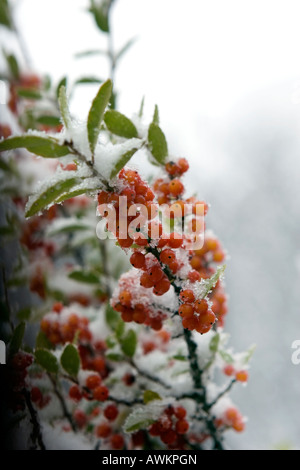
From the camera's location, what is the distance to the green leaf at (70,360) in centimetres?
66

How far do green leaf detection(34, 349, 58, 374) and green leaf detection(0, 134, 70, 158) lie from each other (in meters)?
0.33

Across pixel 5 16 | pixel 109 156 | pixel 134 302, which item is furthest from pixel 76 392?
pixel 5 16

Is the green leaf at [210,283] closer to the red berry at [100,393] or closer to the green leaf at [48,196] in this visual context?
the green leaf at [48,196]

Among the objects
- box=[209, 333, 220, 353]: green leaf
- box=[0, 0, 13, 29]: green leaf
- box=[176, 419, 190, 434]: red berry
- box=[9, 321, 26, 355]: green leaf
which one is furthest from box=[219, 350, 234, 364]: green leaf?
box=[0, 0, 13, 29]: green leaf

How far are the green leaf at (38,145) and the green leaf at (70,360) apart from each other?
1.07 feet

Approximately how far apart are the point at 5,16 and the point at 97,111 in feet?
4.11

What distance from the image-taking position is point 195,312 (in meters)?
0.49

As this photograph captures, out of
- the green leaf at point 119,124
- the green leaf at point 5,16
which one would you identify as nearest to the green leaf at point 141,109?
the green leaf at point 119,124

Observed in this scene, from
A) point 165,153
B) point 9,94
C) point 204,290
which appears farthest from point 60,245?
point 204,290

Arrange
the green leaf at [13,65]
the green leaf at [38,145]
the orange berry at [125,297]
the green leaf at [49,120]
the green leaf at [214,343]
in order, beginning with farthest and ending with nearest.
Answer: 1. the green leaf at [13,65]
2. the green leaf at [49,120]
3. the green leaf at [214,343]
4. the orange berry at [125,297]
5. the green leaf at [38,145]

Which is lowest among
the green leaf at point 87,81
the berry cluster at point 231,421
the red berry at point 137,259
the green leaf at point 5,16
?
the berry cluster at point 231,421

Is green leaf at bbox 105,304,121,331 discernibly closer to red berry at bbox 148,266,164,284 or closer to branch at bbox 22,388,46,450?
branch at bbox 22,388,46,450

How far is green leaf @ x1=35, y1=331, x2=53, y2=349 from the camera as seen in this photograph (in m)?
0.77

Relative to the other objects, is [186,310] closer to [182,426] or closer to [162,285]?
[162,285]
